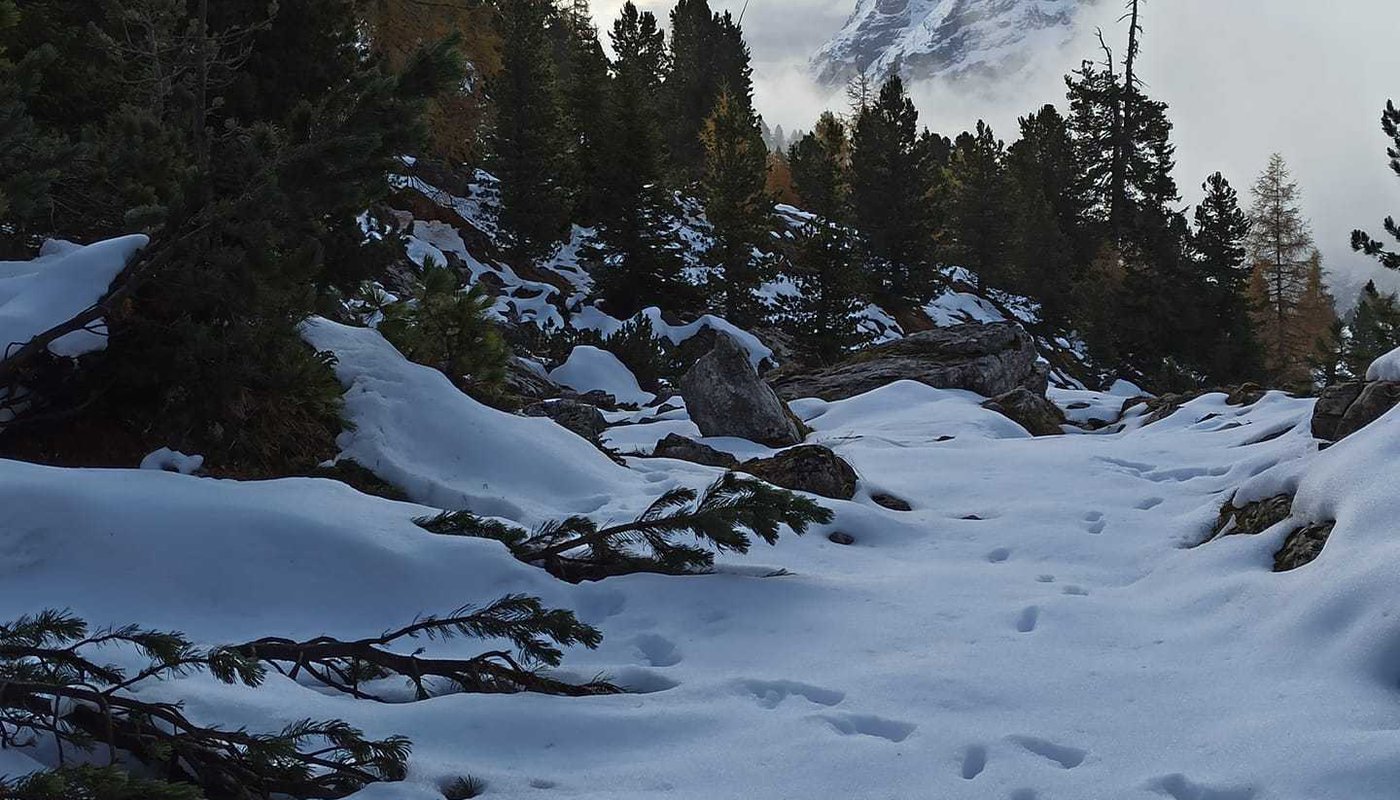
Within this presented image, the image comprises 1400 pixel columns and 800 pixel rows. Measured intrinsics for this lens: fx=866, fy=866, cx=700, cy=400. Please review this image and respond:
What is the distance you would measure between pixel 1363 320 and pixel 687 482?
30.6 metres

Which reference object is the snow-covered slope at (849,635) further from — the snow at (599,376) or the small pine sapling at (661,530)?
the snow at (599,376)

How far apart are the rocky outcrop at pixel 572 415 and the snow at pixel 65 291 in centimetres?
443

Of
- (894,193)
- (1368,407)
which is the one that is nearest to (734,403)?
(1368,407)

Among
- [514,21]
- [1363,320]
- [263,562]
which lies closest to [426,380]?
[263,562]

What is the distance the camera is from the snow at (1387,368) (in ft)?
19.9

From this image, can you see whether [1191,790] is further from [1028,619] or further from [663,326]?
[663,326]

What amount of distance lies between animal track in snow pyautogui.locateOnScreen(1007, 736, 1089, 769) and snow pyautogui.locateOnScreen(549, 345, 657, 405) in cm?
1157

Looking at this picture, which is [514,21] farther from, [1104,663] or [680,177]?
[1104,663]

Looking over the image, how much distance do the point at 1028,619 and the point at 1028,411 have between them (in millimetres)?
8650

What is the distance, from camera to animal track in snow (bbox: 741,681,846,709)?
3.22 metres

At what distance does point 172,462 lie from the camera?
4664 mm

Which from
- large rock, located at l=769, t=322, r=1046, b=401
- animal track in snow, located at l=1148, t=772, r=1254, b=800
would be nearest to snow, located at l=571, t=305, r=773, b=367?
large rock, located at l=769, t=322, r=1046, b=401

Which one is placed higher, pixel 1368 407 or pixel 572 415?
pixel 572 415

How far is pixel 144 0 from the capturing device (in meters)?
8.58
